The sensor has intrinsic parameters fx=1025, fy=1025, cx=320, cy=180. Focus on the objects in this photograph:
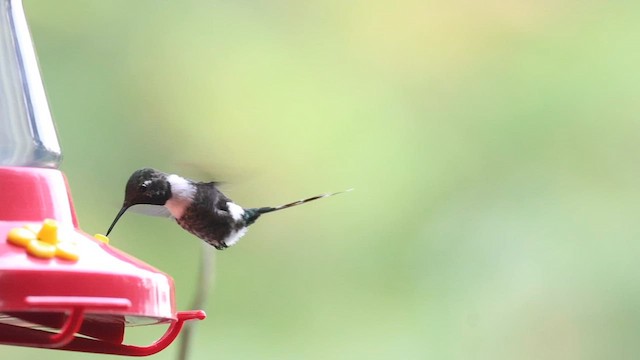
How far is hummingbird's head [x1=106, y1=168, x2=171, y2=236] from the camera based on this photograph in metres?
1.58

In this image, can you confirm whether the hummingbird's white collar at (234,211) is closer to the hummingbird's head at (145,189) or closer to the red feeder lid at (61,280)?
the hummingbird's head at (145,189)

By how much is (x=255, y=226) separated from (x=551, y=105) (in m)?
0.81

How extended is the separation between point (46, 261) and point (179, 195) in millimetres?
655

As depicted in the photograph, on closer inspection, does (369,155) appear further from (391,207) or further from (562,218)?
(562,218)

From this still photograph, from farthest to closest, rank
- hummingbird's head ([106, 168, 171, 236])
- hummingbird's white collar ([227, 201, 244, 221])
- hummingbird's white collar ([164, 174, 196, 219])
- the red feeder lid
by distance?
hummingbird's white collar ([227, 201, 244, 221]) < hummingbird's white collar ([164, 174, 196, 219]) < hummingbird's head ([106, 168, 171, 236]) < the red feeder lid

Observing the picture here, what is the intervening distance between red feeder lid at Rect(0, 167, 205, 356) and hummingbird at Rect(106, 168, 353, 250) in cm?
30

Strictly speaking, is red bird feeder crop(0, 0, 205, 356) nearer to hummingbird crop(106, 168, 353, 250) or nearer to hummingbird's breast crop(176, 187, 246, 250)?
hummingbird crop(106, 168, 353, 250)

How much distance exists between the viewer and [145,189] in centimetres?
160

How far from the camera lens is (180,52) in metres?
2.55

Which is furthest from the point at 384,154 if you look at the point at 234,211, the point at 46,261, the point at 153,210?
the point at 46,261

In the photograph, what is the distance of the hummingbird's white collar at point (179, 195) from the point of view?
170 cm

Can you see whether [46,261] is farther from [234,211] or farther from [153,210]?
[234,211]

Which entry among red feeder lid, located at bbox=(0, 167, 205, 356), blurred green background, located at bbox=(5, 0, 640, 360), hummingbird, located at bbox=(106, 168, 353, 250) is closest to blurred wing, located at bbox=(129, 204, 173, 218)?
hummingbird, located at bbox=(106, 168, 353, 250)

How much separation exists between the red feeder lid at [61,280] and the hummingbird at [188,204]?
298 mm
